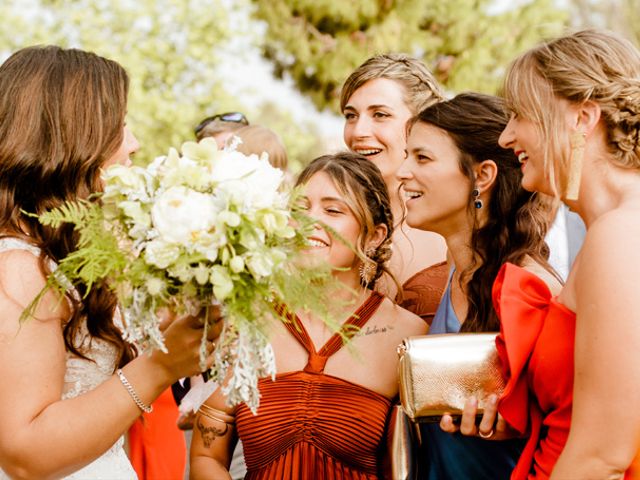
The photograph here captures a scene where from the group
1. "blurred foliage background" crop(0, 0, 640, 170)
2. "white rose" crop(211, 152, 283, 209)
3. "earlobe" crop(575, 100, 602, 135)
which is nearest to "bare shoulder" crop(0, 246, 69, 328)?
"white rose" crop(211, 152, 283, 209)

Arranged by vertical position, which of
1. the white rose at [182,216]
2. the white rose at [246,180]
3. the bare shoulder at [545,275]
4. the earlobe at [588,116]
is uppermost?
the earlobe at [588,116]

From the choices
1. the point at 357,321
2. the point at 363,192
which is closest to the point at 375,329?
the point at 357,321

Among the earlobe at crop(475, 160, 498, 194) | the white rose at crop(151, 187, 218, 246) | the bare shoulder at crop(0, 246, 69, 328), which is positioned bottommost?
the bare shoulder at crop(0, 246, 69, 328)

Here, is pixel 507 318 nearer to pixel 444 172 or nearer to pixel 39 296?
pixel 444 172

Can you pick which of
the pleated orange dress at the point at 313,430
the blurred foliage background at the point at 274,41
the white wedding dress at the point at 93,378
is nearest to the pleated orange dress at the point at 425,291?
the pleated orange dress at the point at 313,430

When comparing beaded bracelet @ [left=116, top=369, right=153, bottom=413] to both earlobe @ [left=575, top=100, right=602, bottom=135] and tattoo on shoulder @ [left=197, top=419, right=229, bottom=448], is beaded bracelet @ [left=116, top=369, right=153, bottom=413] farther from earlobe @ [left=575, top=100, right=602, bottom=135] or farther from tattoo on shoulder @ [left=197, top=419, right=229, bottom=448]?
earlobe @ [left=575, top=100, right=602, bottom=135]

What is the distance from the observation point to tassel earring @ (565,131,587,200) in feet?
8.61

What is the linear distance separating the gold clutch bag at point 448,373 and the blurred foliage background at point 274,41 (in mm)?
13815

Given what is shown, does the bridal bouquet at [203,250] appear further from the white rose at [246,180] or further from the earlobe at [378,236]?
the earlobe at [378,236]

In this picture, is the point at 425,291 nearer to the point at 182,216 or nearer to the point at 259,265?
the point at 259,265

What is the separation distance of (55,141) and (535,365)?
6.22 feet

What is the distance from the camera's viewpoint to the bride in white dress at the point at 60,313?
2566mm

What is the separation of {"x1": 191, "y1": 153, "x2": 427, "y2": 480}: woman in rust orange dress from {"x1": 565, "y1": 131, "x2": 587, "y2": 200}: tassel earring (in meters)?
0.88

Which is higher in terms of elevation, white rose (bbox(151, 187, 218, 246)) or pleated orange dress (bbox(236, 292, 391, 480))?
white rose (bbox(151, 187, 218, 246))
